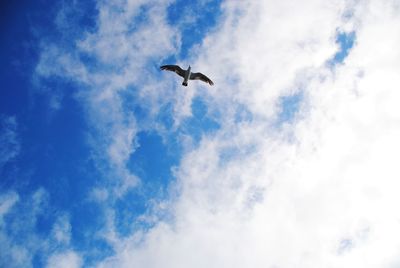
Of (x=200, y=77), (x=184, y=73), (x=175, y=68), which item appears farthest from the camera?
(x=200, y=77)

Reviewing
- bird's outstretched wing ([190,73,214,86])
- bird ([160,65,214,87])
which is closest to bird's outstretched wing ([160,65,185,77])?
bird ([160,65,214,87])

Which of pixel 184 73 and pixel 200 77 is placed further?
pixel 200 77

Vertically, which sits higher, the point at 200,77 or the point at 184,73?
the point at 200,77

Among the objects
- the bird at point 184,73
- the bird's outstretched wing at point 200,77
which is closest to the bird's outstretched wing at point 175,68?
the bird at point 184,73

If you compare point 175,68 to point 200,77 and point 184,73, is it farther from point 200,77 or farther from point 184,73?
point 200,77

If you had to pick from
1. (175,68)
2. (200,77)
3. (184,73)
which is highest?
(200,77)

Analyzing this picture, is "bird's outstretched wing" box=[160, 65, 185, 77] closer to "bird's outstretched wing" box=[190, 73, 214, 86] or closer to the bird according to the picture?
the bird

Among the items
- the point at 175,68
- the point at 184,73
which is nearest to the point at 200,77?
the point at 184,73

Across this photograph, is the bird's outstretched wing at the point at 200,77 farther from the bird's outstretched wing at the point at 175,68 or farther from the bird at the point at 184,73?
the bird's outstretched wing at the point at 175,68

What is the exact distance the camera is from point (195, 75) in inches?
1993

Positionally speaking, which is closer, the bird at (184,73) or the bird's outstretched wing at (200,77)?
the bird at (184,73)

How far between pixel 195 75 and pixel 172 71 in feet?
10.0

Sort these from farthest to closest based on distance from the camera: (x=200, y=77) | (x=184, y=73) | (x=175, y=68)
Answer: (x=200, y=77) → (x=184, y=73) → (x=175, y=68)

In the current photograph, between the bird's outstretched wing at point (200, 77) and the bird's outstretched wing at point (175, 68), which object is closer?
the bird's outstretched wing at point (175, 68)
